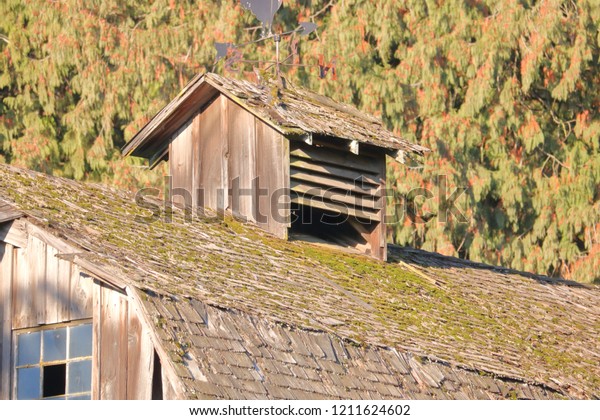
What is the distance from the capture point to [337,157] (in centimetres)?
1838

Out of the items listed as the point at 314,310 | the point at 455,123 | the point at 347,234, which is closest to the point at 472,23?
the point at 455,123

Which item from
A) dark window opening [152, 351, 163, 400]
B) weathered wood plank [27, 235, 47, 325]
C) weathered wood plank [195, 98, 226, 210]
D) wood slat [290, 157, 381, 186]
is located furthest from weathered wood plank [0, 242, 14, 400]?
wood slat [290, 157, 381, 186]

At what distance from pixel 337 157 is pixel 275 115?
116cm

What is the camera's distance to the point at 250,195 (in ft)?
58.2

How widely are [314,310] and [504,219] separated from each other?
20525mm

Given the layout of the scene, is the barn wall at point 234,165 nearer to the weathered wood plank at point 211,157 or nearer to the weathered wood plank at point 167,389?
the weathered wood plank at point 211,157

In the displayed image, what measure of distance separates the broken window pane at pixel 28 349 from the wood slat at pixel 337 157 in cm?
525

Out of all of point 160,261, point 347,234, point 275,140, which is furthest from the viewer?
point 347,234

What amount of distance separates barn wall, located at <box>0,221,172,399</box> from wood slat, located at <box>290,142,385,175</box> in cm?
491

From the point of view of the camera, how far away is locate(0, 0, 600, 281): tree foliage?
3331 centimetres

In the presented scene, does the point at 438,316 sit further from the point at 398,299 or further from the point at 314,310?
the point at 314,310

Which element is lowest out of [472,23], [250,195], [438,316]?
[438,316]

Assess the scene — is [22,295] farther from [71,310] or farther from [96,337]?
[96,337]

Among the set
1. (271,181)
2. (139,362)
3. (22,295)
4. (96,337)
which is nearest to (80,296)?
(96,337)
